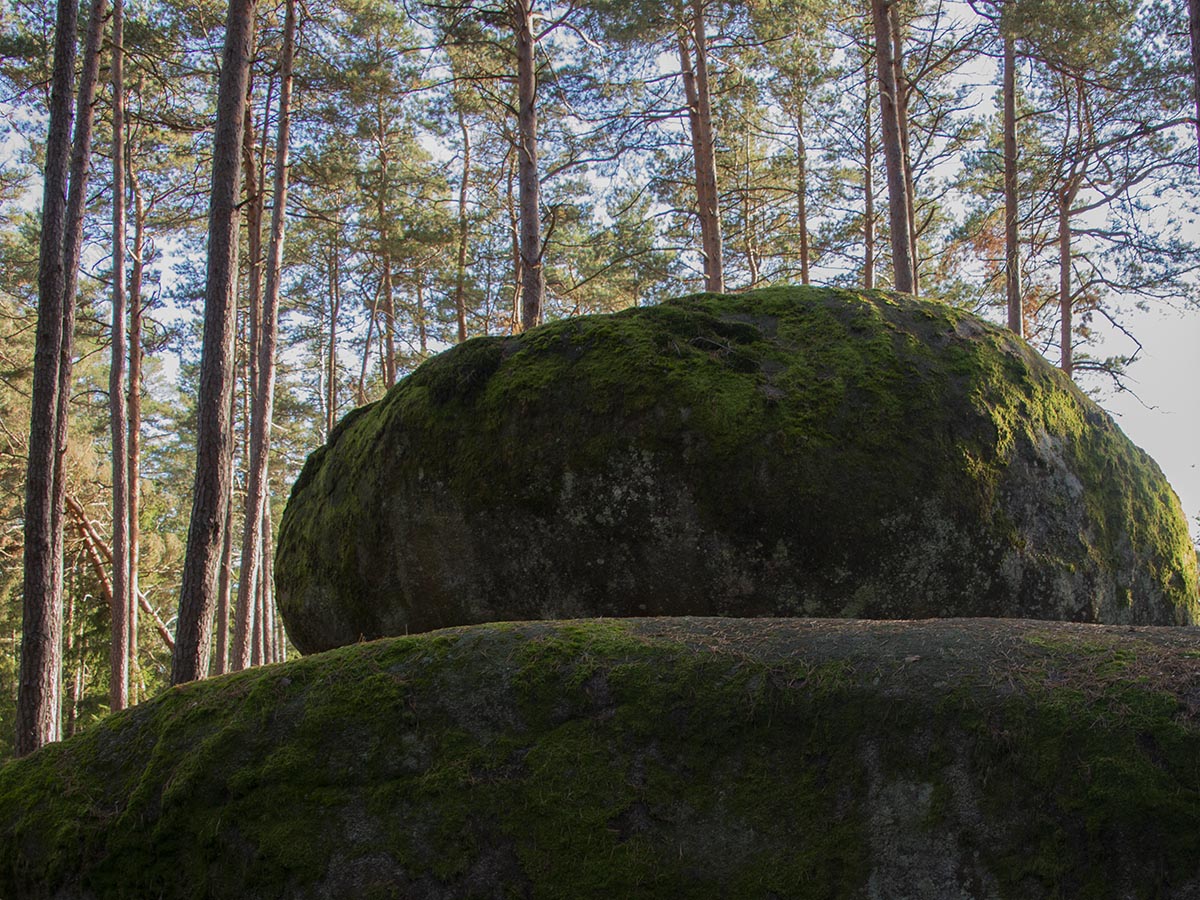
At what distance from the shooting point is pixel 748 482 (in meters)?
4.45

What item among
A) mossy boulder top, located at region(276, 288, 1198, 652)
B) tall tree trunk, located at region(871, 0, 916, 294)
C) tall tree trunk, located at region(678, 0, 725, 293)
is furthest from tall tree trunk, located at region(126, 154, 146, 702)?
tall tree trunk, located at region(871, 0, 916, 294)

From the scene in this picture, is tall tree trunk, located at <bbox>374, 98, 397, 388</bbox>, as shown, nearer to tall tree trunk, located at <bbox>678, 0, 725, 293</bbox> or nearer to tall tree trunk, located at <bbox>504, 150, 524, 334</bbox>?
tall tree trunk, located at <bbox>504, 150, 524, 334</bbox>

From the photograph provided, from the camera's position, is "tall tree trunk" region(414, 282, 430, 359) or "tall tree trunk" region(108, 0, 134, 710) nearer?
"tall tree trunk" region(108, 0, 134, 710)

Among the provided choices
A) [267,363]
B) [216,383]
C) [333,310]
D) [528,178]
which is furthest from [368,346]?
[216,383]

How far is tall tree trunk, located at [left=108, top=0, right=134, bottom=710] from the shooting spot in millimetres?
Result: 13109

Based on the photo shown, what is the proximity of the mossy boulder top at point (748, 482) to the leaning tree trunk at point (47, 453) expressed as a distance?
3.83 m

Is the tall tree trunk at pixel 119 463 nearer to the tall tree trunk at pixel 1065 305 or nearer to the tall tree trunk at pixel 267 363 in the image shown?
the tall tree trunk at pixel 267 363

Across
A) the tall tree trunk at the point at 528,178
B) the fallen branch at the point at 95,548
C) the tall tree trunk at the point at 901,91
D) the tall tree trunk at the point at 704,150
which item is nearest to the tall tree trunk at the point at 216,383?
the tall tree trunk at the point at 528,178

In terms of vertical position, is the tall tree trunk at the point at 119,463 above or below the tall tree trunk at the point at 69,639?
above

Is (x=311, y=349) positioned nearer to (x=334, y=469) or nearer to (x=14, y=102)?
(x=14, y=102)

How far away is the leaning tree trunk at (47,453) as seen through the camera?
7.57 metres

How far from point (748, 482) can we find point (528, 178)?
23.1ft

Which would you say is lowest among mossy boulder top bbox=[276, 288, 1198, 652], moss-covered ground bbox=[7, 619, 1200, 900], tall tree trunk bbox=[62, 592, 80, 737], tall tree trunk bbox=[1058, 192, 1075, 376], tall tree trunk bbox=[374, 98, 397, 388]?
tall tree trunk bbox=[62, 592, 80, 737]

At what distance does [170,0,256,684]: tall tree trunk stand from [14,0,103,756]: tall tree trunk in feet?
5.12
